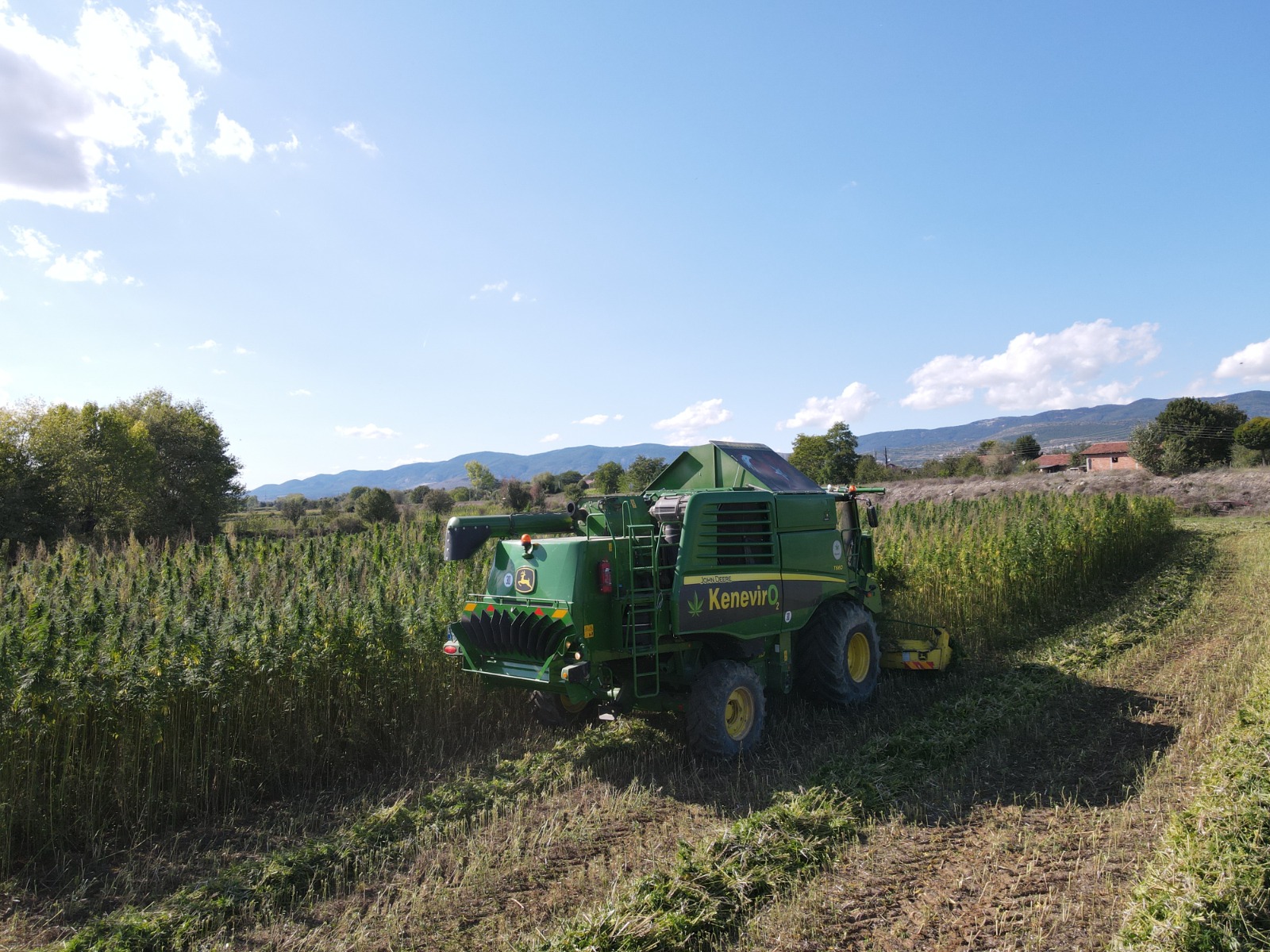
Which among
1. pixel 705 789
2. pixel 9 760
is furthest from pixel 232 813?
pixel 705 789

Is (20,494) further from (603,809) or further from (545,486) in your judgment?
(603,809)

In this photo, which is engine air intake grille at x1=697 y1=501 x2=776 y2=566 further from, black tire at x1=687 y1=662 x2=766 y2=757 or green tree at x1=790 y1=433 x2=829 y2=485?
green tree at x1=790 y1=433 x2=829 y2=485

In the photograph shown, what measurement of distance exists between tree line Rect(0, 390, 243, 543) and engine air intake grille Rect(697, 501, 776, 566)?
48.1ft

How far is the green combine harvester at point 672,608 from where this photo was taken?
232 inches

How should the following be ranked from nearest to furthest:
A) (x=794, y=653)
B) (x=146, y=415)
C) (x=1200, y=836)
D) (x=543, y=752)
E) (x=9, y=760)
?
(x=1200, y=836) → (x=9, y=760) → (x=543, y=752) → (x=794, y=653) → (x=146, y=415)

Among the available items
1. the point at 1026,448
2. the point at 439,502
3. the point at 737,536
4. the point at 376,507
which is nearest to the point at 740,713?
the point at 737,536

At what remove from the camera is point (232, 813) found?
5426mm

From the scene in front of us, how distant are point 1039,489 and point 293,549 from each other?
35.0 m

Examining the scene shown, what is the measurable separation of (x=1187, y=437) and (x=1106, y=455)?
37683mm

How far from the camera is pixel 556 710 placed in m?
6.89

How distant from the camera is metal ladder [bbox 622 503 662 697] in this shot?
5.91 metres

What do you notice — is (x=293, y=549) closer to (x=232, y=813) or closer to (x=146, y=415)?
(x=232, y=813)

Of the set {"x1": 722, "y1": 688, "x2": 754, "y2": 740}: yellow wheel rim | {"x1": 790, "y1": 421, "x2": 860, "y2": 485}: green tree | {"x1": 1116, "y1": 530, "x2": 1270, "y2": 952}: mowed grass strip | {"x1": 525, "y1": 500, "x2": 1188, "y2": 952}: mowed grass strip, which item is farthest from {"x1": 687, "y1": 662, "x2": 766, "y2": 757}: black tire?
{"x1": 790, "y1": 421, "x2": 860, "y2": 485}: green tree

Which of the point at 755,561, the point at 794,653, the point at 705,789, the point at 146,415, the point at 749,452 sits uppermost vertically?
the point at 146,415
